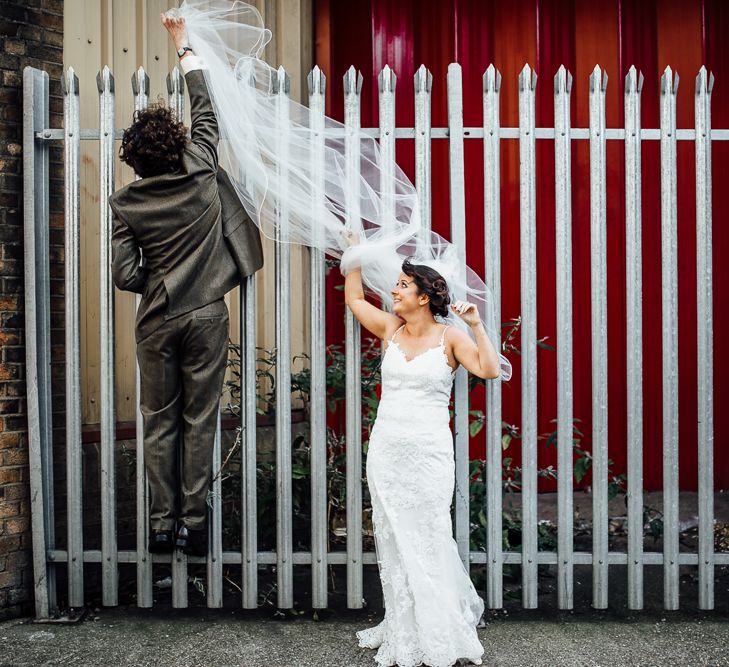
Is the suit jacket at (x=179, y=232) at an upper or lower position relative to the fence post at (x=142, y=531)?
upper

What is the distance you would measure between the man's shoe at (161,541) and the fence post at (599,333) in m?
1.95

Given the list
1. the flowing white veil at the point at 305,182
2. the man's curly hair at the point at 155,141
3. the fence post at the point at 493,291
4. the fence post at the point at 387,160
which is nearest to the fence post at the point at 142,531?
the man's curly hair at the point at 155,141

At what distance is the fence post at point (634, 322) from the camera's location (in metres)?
3.81

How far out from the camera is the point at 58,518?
4246mm

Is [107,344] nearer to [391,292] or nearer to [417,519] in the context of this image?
[391,292]

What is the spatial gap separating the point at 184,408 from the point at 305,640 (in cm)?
118

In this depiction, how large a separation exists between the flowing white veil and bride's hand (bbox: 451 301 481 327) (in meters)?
0.26

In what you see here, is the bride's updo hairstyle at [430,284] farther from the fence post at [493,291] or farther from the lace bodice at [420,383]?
the fence post at [493,291]

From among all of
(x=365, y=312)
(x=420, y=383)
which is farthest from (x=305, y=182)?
(x=420, y=383)

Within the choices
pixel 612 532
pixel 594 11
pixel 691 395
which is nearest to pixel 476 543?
pixel 612 532

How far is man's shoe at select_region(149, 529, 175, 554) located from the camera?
380 cm

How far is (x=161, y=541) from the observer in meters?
3.80

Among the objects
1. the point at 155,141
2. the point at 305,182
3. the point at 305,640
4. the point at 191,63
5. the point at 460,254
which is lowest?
the point at 305,640

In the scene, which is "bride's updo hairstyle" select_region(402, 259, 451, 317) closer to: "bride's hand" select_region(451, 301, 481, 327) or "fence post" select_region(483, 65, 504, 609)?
"bride's hand" select_region(451, 301, 481, 327)
